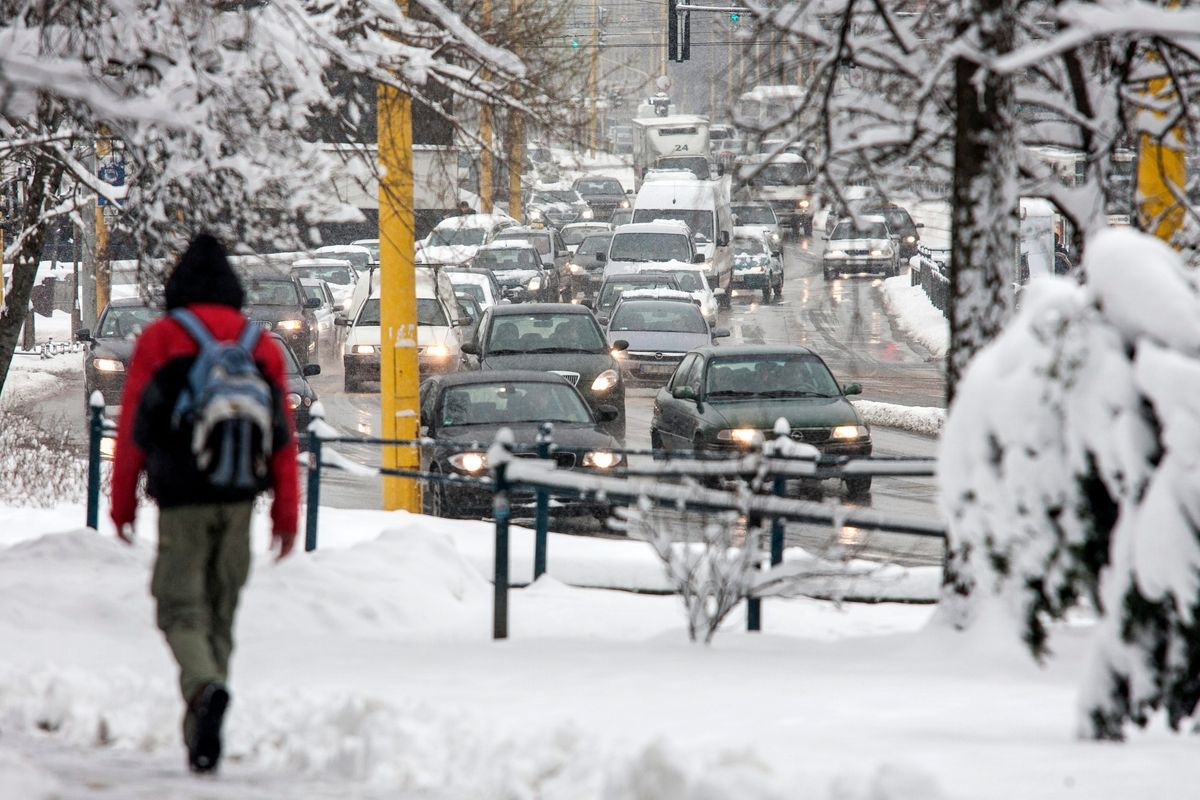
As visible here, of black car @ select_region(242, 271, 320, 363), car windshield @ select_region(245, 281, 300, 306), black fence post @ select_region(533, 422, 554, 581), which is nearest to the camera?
black fence post @ select_region(533, 422, 554, 581)

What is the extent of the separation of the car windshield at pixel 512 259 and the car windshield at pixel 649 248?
150 inches

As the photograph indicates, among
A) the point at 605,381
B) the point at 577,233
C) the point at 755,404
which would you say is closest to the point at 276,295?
the point at 605,381

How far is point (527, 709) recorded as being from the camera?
6.12 meters

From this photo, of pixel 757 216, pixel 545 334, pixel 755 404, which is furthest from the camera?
pixel 757 216

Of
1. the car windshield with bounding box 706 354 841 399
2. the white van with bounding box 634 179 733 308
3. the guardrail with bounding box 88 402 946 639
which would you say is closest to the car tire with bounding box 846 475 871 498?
the car windshield with bounding box 706 354 841 399

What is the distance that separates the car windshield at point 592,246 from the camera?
43.8 metres

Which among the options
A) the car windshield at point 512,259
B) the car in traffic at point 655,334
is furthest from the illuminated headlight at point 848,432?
the car windshield at point 512,259

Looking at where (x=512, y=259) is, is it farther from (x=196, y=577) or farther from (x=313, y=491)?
(x=196, y=577)

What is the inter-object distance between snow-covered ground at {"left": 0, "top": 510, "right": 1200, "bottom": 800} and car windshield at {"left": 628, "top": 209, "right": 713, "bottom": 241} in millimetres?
34236

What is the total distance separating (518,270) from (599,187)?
2918cm

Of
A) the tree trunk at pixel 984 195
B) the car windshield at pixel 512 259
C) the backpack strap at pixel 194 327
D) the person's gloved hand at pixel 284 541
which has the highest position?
the tree trunk at pixel 984 195

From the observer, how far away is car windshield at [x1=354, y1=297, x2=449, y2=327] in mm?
26969

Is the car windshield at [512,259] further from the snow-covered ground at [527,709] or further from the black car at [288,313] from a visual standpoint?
the snow-covered ground at [527,709]

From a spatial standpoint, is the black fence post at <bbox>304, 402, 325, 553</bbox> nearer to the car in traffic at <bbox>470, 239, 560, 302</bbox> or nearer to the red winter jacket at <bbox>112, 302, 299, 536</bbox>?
the red winter jacket at <bbox>112, 302, 299, 536</bbox>
